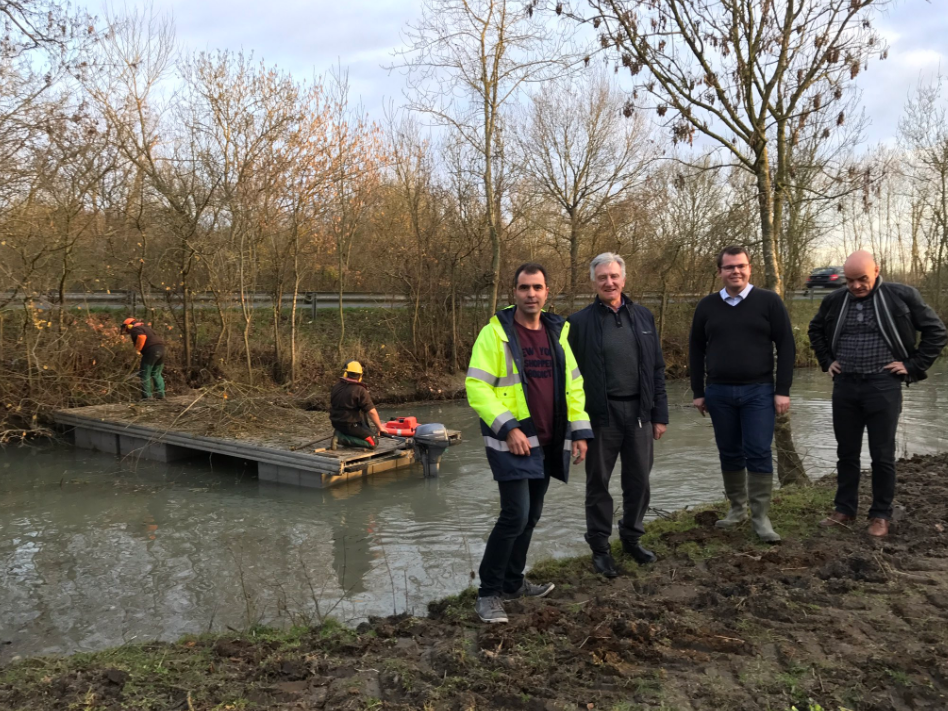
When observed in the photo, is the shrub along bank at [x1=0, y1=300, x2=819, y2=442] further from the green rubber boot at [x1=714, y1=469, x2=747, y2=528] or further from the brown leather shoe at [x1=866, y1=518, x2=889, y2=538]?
the brown leather shoe at [x1=866, y1=518, x2=889, y2=538]

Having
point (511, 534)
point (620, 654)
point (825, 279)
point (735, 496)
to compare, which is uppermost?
point (825, 279)

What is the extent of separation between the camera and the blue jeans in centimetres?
483

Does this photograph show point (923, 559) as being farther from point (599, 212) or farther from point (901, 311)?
point (599, 212)

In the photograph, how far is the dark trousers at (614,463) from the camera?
4.39 meters

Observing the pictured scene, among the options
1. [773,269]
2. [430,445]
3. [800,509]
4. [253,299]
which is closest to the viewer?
[800,509]

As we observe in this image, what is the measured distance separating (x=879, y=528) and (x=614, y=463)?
1955 mm

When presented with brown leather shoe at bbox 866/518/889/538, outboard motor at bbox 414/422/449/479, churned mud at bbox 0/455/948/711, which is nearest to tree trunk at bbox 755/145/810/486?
brown leather shoe at bbox 866/518/889/538

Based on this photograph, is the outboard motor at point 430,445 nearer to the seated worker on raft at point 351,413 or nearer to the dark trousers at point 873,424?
the seated worker on raft at point 351,413

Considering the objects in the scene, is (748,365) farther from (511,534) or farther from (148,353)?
(148,353)

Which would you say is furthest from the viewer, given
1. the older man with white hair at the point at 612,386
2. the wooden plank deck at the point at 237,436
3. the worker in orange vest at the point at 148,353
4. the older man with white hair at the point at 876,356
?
the worker in orange vest at the point at 148,353

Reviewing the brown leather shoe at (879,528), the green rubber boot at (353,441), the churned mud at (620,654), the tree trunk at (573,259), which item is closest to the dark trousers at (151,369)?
the green rubber boot at (353,441)

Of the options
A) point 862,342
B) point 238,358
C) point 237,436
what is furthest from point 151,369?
→ point 862,342

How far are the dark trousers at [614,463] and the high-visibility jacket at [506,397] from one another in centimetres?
51

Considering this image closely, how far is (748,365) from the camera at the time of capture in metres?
4.79
